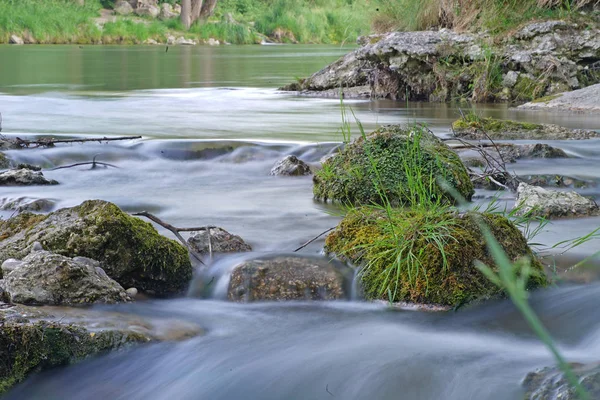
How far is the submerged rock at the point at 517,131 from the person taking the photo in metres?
7.21

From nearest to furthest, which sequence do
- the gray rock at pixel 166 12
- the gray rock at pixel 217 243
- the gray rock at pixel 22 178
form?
the gray rock at pixel 217 243 < the gray rock at pixel 22 178 < the gray rock at pixel 166 12

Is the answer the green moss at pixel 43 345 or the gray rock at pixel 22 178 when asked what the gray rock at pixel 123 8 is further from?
the green moss at pixel 43 345

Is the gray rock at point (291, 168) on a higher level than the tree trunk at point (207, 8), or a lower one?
lower

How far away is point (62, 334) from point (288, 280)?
3.33ft

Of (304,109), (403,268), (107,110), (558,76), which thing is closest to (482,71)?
(558,76)

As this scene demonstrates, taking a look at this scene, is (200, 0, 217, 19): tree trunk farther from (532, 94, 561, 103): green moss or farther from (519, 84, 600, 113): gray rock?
(519, 84, 600, 113): gray rock

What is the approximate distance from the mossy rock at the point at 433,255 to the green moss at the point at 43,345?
3.38 feet

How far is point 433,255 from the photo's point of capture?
3.16m

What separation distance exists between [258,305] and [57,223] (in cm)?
99

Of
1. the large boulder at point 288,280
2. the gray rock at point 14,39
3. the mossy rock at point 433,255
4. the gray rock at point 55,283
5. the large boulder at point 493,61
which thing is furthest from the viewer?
the gray rock at point 14,39

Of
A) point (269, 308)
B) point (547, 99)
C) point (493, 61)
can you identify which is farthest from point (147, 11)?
point (269, 308)

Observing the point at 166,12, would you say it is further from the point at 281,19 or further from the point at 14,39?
the point at 14,39

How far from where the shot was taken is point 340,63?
13.2 meters

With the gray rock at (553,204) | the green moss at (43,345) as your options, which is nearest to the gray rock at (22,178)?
the green moss at (43,345)
